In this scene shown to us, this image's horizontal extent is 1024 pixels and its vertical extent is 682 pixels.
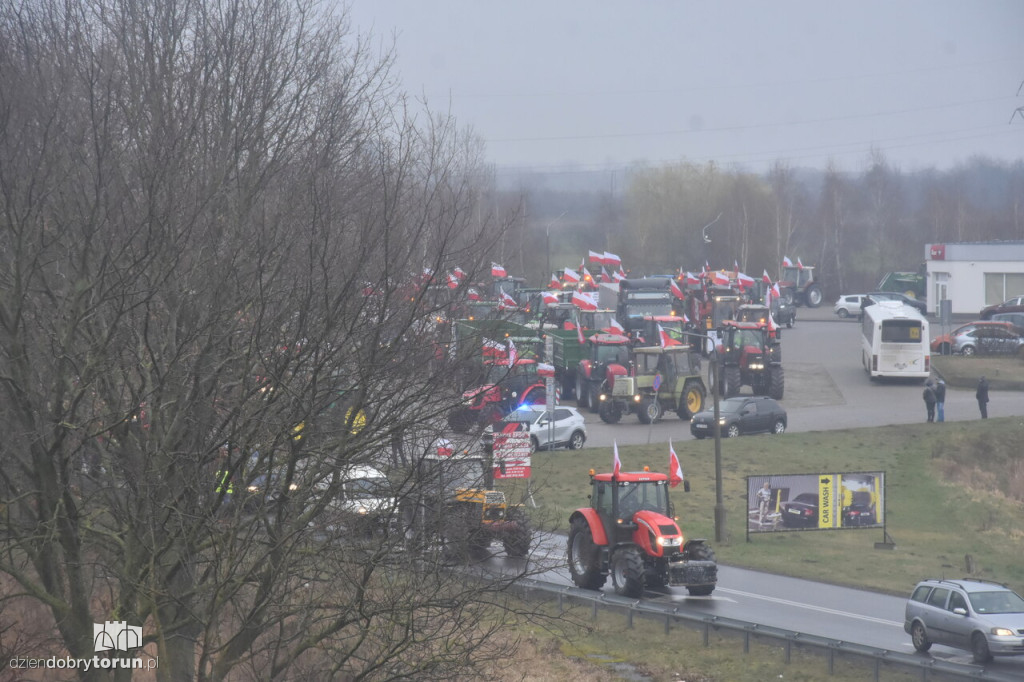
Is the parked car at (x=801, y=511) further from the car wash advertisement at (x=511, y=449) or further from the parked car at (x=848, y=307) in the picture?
the parked car at (x=848, y=307)

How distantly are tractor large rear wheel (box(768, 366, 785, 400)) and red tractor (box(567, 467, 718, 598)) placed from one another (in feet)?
68.0

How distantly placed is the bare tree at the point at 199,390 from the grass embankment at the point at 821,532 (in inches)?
116

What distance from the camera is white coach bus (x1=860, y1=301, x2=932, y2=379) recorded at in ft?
133

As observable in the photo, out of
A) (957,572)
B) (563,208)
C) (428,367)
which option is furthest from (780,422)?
(563,208)

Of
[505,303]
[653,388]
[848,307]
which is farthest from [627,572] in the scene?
[848,307]

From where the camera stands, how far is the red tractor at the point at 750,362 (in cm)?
3884

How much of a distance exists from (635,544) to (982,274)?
2042 inches

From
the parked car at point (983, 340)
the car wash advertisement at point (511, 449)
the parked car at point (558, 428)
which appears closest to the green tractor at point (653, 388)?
the parked car at point (558, 428)

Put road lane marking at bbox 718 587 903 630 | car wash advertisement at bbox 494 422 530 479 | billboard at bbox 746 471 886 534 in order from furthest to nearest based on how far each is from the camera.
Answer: billboard at bbox 746 471 886 534 → road lane marking at bbox 718 587 903 630 → car wash advertisement at bbox 494 422 530 479

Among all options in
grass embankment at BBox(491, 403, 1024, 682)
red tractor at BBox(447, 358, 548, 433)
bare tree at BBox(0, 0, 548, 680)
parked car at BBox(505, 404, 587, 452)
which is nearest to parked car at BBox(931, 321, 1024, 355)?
grass embankment at BBox(491, 403, 1024, 682)

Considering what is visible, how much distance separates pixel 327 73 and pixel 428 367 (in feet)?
23.1

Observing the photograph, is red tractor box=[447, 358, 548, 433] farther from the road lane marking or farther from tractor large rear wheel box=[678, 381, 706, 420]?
tractor large rear wheel box=[678, 381, 706, 420]

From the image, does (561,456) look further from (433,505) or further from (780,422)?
(433,505)

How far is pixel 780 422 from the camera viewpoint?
113ft
